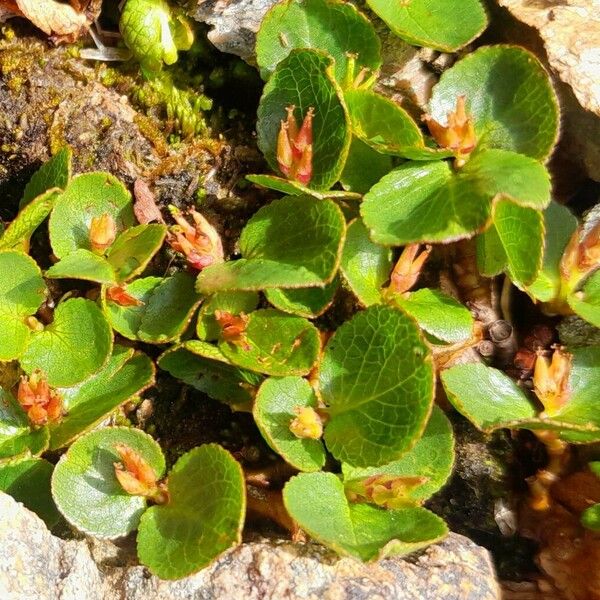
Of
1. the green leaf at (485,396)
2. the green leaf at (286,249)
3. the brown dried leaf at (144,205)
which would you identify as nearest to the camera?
the green leaf at (286,249)

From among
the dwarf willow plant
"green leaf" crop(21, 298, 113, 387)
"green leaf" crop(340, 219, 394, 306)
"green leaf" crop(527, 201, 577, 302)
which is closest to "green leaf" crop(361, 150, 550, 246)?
the dwarf willow plant

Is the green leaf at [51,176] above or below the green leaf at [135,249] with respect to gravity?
above

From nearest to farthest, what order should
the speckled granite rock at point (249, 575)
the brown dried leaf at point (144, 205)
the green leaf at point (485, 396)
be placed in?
the speckled granite rock at point (249, 575) < the green leaf at point (485, 396) < the brown dried leaf at point (144, 205)

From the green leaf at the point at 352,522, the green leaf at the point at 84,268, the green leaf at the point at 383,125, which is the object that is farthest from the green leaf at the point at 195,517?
the green leaf at the point at 383,125

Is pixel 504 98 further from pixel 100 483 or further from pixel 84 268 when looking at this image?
pixel 100 483

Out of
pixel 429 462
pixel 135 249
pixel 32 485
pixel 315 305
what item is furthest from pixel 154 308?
pixel 429 462

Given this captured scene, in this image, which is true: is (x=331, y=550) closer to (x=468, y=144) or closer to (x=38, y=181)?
(x=468, y=144)

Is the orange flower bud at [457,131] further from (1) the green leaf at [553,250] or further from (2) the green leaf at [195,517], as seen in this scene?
(2) the green leaf at [195,517]
